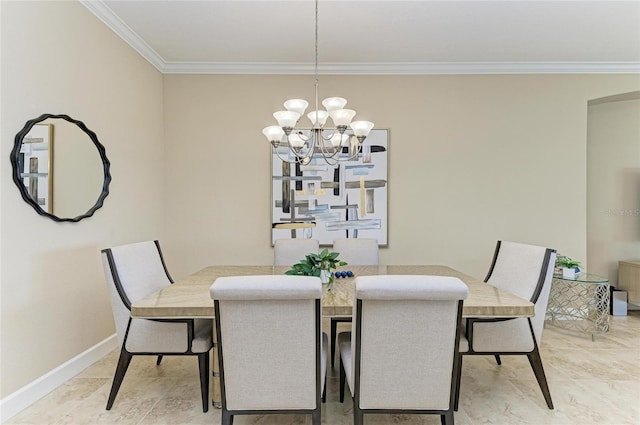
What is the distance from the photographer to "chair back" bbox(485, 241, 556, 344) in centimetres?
209

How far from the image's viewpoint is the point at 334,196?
12.2 feet

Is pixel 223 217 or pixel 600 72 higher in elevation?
pixel 600 72

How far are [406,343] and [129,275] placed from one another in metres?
1.64

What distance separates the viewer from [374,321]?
1482mm

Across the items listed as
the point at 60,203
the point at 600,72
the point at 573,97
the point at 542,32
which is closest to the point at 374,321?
the point at 60,203

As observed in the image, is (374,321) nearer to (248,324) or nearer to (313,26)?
(248,324)

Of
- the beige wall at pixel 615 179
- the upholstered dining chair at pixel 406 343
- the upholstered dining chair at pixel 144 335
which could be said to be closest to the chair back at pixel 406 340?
the upholstered dining chair at pixel 406 343

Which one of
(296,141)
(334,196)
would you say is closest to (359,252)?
(334,196)

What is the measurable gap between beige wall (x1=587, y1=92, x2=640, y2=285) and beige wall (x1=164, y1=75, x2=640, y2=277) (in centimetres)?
45

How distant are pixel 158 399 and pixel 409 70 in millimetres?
3487

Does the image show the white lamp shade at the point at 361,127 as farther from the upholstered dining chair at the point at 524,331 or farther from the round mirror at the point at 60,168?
the round mirror at the point at 60,168

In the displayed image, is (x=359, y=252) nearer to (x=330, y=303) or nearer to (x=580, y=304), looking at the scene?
(x=330, y=303)

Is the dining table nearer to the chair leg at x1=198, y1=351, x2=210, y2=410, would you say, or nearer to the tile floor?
the chair leg at x1=198, y1=351, x2=210, y2=410

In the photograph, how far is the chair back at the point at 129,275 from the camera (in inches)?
80.5
